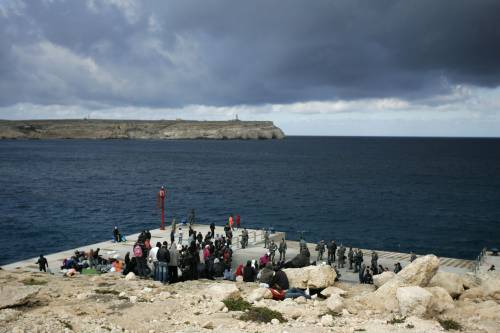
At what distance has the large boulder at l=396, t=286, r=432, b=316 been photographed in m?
13.3

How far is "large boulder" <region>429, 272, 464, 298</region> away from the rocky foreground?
36 mm

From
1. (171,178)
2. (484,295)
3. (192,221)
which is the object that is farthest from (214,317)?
(171,178)

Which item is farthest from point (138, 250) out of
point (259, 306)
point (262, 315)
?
point (262, 315)

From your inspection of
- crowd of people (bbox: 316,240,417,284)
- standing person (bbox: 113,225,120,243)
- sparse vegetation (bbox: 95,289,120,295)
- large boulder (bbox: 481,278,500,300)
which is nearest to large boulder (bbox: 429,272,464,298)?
large boulder (bbox: 481,278,500,300)

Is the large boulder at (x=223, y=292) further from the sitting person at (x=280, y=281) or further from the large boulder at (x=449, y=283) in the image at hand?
the large boulder at (x=449, y=283)

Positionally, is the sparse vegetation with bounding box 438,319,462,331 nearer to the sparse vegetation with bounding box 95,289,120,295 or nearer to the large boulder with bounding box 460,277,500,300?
the large boulder with bounding box 460,277,500,300

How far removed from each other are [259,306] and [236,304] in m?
0.74

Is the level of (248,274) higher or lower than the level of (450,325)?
lower

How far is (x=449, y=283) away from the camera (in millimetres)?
16250

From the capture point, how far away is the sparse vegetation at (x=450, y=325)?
40.6 feet

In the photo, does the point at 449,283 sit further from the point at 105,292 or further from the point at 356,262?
the point at 105,292

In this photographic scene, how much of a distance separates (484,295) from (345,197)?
6098 cm

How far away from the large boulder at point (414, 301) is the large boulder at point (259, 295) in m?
4.22

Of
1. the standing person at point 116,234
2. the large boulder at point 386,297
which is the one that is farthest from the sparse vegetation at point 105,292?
the standing person at point 116,234
